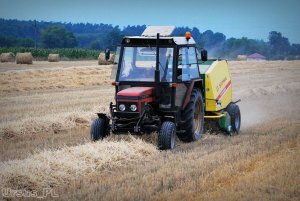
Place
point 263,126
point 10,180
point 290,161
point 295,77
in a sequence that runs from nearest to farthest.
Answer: point 10,180 → point 290,161 → point 263,126 → point 295,77

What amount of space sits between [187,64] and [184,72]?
19 cm

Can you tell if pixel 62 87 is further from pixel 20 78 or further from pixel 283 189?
pixel 283 189

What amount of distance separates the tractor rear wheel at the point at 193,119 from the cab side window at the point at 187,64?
1.19ft

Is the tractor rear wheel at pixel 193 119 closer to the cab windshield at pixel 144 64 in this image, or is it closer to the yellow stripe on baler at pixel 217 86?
the yellow stripe on baler at pixel 217 86

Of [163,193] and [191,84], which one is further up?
[191,84]

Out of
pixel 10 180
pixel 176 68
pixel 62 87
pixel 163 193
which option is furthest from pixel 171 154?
pixel 62 87

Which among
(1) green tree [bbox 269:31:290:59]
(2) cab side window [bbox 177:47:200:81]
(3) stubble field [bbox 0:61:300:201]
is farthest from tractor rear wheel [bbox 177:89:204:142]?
(1) green tree [bbox 269:31:290:59]

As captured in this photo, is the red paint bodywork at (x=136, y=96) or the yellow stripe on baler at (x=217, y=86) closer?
the red paint bodywork at (x=136, y=96)

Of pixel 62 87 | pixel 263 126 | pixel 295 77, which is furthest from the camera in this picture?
pixel 295 77

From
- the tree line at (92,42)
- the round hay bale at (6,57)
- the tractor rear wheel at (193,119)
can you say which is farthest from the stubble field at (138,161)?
the tree line at (92,42)

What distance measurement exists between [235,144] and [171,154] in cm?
181

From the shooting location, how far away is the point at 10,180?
22.4 ft

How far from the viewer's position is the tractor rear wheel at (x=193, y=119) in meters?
10.3

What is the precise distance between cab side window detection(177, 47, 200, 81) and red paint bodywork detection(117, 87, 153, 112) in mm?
776
